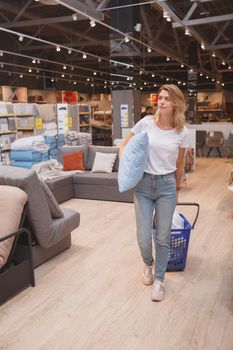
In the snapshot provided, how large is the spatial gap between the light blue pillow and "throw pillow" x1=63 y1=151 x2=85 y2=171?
3.98 m

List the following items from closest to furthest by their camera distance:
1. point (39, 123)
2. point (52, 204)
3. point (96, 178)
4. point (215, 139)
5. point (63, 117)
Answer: point (52, 204), point (96, 178), point (39, 123), point (63, 117), point (215, 139)

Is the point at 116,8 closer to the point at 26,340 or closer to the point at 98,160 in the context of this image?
the point at 98,160

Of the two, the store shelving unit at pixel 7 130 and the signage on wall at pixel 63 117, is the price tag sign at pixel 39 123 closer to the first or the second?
the signage on wall at pixel 63 117

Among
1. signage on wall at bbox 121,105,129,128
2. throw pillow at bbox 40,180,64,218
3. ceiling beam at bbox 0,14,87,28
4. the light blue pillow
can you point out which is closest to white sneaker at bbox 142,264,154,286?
the light blue pillow

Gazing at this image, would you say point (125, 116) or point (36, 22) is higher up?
point (36, 22)

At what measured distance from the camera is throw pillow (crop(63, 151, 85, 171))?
6539 mm

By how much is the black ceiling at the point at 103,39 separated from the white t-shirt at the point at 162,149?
20.5ft

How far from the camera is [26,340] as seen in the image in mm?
2375

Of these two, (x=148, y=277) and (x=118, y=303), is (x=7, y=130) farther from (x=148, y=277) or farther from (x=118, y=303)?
(x=118, y=303)

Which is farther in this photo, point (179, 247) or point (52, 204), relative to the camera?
point (52, 204)

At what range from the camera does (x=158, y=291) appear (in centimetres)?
285

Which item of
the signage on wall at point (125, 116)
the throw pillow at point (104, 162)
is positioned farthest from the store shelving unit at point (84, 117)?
the throw pillow at point (104, 162)

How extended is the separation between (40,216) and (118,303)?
1018 mm

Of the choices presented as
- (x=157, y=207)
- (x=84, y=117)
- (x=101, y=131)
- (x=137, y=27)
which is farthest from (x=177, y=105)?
(x=101, y=131)
